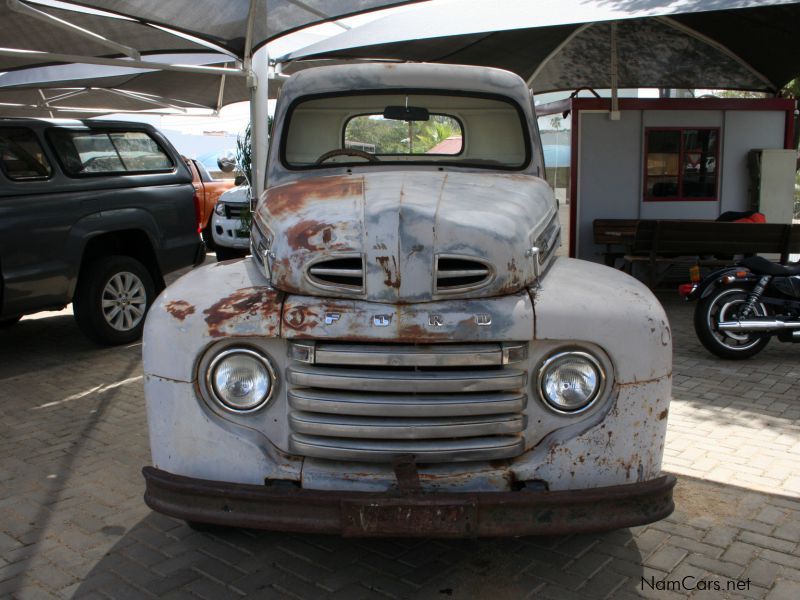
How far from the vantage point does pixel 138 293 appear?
749 centimetres

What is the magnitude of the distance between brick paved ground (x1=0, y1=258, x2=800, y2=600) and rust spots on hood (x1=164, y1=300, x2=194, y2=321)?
3.70 feet

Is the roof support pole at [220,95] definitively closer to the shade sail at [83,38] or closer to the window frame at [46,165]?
the shade sail at [83,38]

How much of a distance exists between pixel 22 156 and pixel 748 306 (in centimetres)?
614

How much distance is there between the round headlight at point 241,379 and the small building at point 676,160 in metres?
8.36

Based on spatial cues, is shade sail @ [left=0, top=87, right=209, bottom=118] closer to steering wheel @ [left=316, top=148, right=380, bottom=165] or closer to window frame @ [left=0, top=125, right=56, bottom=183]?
window frame @ [left=0, top=125, right=56, bottom=183]

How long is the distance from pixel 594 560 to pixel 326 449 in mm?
1346

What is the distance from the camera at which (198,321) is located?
Answer: 2879mm

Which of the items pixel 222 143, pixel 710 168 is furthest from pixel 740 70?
pixel 222 143

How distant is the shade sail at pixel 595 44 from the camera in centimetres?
971

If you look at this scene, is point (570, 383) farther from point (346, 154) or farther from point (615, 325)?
point (346, 154)

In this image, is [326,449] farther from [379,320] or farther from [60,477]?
[60,477]

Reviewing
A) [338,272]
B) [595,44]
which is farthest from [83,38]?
[338,272]

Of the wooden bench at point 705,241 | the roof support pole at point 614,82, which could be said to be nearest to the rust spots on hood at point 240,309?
the wooden bench at point 705,241

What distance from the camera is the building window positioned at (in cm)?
1068
